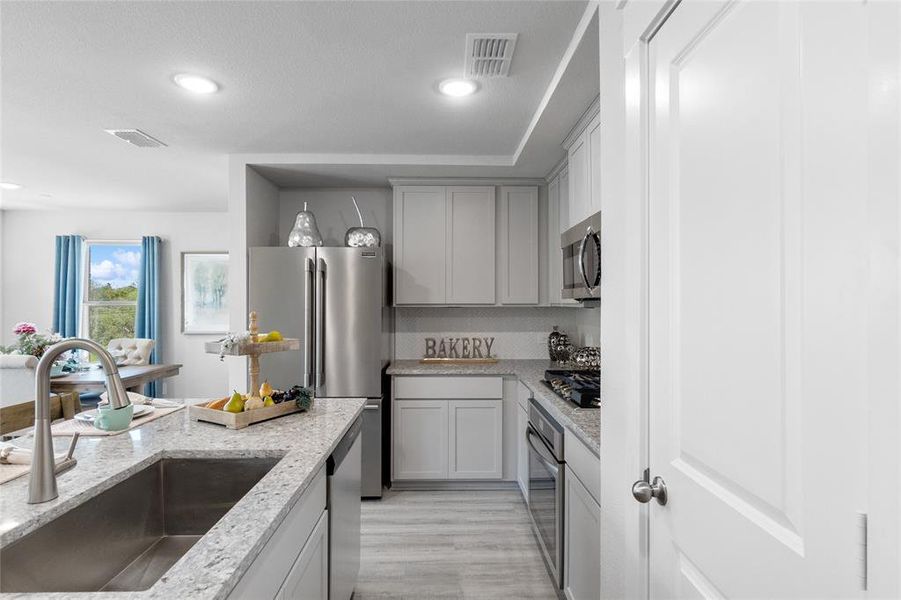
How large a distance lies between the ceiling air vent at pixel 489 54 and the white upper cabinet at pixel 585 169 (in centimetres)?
57

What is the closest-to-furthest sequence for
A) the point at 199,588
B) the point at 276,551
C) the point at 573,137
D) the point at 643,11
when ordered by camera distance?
the point at 199,588 < the point at 276,551 < the point at 643,11 < the point at 573,137

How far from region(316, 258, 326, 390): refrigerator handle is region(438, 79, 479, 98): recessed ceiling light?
154cm

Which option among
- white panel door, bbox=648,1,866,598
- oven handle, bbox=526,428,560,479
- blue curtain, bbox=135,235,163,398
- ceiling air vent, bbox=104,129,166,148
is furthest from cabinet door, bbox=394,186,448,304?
blue curtain, bbox=135,235,163,398

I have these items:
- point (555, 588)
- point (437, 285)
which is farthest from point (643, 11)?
point (437, 285)

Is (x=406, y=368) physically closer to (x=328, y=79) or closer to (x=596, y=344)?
(x=596, y=344)

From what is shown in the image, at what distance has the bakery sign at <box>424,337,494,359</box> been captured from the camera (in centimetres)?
400

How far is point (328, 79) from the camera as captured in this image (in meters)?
2.22

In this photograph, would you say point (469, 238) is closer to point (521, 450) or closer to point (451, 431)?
point (451, 431)

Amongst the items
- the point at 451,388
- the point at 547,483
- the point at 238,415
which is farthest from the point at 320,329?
the point at 547,483

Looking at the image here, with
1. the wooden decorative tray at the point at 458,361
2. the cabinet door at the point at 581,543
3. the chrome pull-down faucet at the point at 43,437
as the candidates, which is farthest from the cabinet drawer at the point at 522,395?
the chrome pull-down faucet at the point at 43,437

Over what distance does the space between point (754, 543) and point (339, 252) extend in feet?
9.70

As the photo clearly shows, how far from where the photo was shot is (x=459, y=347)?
4.02 m

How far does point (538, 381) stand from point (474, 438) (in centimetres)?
89

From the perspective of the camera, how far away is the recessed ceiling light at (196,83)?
220cm
